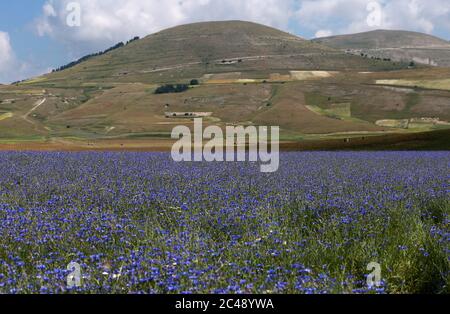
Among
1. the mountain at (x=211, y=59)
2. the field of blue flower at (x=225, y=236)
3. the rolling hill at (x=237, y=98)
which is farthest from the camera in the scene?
the mountain at (x=211, y=59)

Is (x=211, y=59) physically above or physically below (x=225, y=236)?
above

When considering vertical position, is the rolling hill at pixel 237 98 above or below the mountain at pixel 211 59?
below

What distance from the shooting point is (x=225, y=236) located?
6.79 m

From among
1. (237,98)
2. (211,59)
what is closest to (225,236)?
(237,98)

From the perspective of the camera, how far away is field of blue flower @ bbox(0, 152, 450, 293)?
4.85 meters

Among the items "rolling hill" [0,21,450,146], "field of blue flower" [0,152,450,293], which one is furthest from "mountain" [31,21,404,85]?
"field of blue flower" [0,152,450,293]

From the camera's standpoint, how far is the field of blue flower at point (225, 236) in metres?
4.85

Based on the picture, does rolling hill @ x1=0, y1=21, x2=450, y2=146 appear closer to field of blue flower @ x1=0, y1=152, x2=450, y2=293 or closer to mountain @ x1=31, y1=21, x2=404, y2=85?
mountain @ x1=31, y1=21, x2=404, y2=85

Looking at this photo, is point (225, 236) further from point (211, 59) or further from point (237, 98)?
point (211, 59)

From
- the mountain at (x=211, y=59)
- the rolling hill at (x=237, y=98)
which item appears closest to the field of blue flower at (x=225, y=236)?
the rolling hill at (x=237, y=98)

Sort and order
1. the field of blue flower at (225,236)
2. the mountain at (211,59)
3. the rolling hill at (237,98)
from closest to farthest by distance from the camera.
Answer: the field of blue flower at (225,236)
the rolling hill at (237,98)
the mountain at (211,59)

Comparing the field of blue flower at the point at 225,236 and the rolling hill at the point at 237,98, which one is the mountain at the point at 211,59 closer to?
the rolling hill at the point at 237,98

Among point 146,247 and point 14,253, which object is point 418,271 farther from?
point 14,253

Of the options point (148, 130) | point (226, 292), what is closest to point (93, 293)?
point (226, 292)
